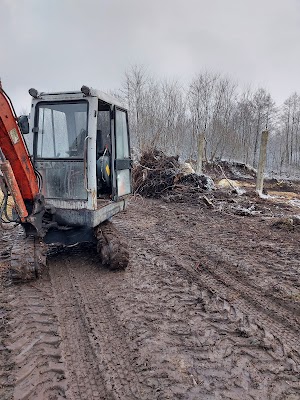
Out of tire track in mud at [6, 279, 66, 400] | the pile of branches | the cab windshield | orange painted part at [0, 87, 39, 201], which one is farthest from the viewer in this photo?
the pile of branches

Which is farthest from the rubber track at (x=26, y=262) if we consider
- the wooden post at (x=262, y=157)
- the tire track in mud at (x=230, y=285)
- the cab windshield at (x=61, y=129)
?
the wooden post at (x=262, y=157)

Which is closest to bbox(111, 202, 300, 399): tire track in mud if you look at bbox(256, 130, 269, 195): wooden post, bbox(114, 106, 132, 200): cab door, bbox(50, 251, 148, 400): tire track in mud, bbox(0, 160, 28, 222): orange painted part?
bbox(50, 251, 148, 400): tire track in mud

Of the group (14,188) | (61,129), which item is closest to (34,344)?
(14,188)

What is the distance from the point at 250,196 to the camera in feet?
36.1

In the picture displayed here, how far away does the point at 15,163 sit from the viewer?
12.8ft

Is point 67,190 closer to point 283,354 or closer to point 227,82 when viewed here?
point 283,354

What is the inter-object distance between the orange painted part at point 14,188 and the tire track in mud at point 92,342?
3.21 ft

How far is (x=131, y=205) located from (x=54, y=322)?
7.00 meters

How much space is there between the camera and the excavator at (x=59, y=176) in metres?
3.95

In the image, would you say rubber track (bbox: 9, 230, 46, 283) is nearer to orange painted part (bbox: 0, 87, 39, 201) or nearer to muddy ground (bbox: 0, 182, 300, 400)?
muddy ground (bbox: 0, 182, 300, 400)

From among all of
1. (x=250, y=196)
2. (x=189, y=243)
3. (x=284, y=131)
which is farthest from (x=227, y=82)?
(x=189, y=243)

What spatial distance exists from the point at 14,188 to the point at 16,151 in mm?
443

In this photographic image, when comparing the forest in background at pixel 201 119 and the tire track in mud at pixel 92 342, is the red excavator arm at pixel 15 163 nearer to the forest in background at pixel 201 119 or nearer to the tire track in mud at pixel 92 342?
the tire track in mud at pixel 92 342

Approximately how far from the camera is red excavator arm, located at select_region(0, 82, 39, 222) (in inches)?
146
